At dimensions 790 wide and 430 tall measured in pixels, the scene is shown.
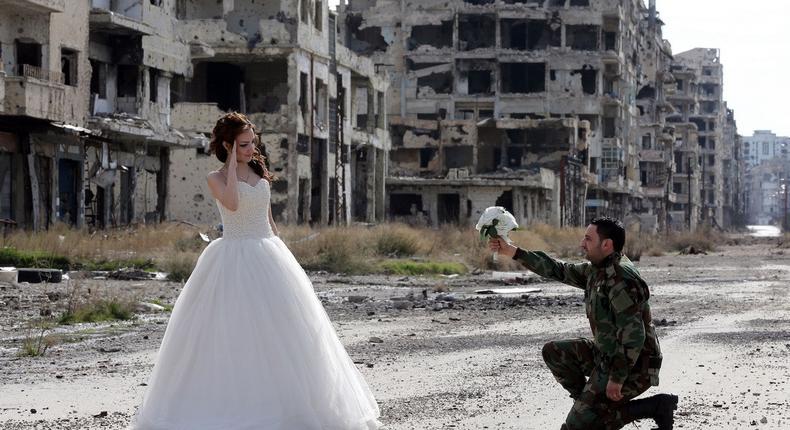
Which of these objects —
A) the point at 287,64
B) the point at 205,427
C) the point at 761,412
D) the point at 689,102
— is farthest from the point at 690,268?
the point at 689,102

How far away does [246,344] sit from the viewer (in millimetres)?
7973

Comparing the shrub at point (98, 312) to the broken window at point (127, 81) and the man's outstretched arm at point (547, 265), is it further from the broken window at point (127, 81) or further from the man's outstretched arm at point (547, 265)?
the broken window at point (127, 81)

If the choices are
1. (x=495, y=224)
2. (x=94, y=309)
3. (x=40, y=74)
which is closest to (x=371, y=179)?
(x=40, y=74)

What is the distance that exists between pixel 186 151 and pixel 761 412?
1564 inches

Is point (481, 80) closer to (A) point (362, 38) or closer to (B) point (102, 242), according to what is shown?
(A) point (362, 38)

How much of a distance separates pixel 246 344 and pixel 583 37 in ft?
280

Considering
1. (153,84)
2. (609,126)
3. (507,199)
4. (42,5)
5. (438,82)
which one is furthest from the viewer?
(609,126)

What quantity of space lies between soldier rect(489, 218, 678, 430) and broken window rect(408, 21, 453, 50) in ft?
272

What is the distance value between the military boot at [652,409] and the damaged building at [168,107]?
24.0 m

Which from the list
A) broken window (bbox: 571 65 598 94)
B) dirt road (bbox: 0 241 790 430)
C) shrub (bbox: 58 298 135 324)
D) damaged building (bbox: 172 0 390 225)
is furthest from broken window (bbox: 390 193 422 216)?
shrub (bbox: 58 298 135 324)

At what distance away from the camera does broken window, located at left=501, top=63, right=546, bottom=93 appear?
90.5m

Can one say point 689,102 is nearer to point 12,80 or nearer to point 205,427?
point 12,80

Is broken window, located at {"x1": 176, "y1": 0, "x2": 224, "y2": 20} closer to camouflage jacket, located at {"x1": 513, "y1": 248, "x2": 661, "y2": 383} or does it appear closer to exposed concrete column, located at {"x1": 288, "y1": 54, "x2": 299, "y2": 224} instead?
exposed concrete column, located at {"x1": 288, "y1": 54, "x2": 299, "y2": 224}

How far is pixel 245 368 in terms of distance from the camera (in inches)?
311
